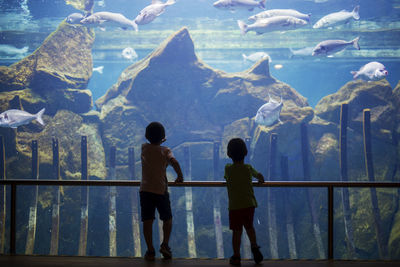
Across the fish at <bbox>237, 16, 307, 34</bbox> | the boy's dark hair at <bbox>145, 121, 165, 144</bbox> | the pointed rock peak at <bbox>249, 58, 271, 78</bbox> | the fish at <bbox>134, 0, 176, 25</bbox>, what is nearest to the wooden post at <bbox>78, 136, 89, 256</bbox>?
the fish at <bbox>134, 0, 176, 25</bbox>

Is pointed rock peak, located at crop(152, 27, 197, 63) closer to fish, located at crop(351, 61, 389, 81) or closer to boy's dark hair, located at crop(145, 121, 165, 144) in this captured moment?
fish, located at crop(351, 61, 389, 81)

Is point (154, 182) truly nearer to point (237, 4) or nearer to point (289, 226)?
point (289, 226)

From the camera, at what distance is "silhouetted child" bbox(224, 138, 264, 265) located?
2477mm

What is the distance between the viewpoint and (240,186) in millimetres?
2498

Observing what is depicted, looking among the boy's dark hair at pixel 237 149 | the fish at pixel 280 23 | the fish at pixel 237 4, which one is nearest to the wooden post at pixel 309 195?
the fish at pixel 280 23

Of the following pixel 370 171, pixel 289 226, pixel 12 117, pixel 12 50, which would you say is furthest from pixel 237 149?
pixel 12 50

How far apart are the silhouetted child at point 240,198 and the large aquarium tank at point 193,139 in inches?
314

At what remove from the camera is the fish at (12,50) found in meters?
28.6

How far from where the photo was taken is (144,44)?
28984mm

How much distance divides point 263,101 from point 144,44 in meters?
17.6

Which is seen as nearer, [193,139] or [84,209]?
[84,209]

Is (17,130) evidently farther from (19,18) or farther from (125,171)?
(19,18)

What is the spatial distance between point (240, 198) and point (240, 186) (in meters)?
0.10

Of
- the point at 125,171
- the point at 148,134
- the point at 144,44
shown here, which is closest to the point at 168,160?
the point at 148,134
